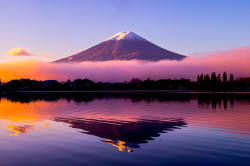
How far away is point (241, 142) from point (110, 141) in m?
8.47

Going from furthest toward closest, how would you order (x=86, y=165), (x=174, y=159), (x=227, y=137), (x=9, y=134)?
(x=9, y=134), (x=227, y=137), (x=174, y=159), (x=86, y=165)

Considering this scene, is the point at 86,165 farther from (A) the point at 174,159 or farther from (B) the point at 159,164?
(A) the point at 174,159

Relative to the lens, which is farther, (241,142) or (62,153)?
(241,142)

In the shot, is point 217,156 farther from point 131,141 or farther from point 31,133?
point 31,133

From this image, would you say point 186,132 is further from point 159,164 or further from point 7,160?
point 7,160

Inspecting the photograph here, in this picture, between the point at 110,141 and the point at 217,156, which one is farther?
the point at 110,141

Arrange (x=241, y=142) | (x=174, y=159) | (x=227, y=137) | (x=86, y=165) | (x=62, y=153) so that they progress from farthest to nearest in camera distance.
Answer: (x=227, y=137) → (x=241, y=142) → (x=62, y=153) → (x=174, y=159) → (x=86, y=165)

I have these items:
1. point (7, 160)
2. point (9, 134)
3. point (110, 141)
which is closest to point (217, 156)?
point (110, 141)

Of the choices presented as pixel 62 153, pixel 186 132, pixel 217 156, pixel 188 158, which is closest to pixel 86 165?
pixel 62 153

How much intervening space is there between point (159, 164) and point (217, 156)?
11.2 feet

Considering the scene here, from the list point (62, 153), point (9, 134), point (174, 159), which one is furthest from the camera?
point (9, 134)

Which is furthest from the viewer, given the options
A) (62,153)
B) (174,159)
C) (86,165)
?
(62,153)

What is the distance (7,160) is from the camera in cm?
1334

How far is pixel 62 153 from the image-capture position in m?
14.6
